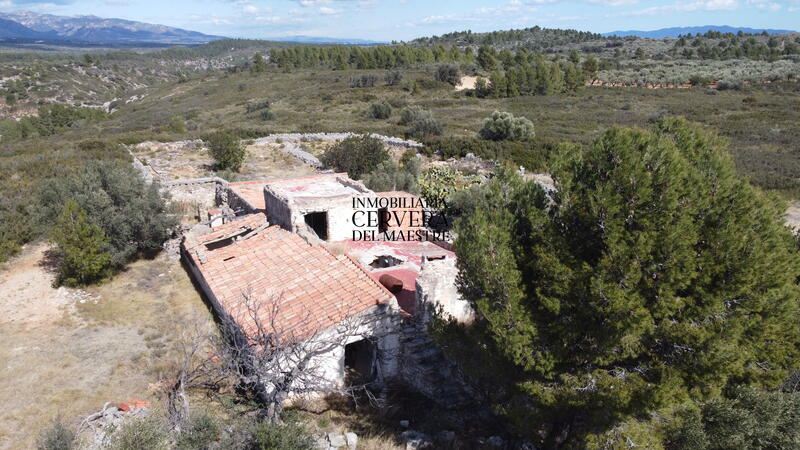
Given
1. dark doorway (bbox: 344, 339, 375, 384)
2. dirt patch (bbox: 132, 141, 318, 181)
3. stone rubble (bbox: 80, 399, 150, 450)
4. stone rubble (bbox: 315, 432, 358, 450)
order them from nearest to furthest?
stone rubble (bbox: 315, 432, 358, 450)
stone rubble (bbox: 80, 399, 150, 450)
dark doorway (bbox: 344, 339, 375, 384)
dirt patch (bbox: 132, 141, 318, 181)

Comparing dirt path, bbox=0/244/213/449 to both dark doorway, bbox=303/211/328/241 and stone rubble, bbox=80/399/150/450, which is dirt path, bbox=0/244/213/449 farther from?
dark doorway, bbox=303/211/328/241

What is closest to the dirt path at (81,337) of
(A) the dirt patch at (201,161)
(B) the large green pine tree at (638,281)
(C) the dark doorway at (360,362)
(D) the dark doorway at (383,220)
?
(C) the dark doorway at (360,362)

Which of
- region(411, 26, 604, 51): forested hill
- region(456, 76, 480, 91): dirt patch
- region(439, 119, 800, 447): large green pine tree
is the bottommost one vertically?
region(439, 119, 800, 447): large green pine tree

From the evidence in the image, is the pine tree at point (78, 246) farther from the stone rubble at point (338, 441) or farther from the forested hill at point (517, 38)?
the forested hill at point (517, 38)

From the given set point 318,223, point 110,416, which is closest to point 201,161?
point 318,223

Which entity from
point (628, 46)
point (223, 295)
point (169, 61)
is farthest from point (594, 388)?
point (169, 61)

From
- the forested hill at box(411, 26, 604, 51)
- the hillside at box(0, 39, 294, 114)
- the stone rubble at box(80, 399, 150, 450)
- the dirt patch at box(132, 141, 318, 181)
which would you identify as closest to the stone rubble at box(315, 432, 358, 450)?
the stone rubble at box(80, 399, 150, 450)
